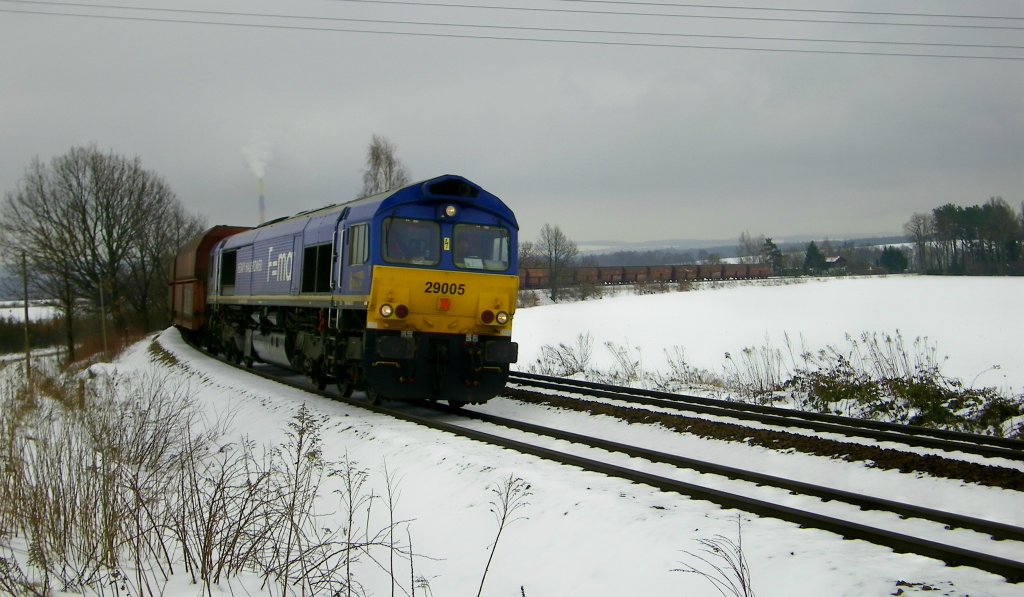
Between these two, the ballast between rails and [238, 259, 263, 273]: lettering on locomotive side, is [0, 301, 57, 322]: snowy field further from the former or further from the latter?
the ballast between rails

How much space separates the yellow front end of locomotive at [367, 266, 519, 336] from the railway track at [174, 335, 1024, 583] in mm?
1338

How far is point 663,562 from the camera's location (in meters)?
4.92

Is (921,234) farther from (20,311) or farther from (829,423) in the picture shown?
(20,311)

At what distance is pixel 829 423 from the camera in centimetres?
1030

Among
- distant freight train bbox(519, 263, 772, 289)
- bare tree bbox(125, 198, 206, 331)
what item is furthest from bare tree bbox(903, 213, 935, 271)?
bare tree bbox(125, 198, 206, 331)

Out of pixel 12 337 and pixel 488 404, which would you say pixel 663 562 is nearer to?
pixel 488 404

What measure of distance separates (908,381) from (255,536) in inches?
397

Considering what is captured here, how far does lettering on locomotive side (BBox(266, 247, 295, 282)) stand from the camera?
14.9 m

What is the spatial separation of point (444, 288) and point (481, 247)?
947 millimetres

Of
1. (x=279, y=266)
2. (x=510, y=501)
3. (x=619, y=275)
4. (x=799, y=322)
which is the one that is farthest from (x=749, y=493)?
(x=619, y=275)

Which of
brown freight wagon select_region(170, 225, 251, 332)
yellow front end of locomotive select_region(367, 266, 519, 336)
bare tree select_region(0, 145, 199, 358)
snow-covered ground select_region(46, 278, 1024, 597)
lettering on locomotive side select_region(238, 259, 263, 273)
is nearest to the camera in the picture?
snow-covered ground select_region(46, 278, 1024, 597)

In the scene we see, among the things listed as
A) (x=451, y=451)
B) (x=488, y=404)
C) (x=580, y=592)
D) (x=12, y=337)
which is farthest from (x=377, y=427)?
(x=12, y=337)

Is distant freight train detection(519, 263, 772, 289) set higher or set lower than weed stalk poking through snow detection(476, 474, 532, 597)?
higher

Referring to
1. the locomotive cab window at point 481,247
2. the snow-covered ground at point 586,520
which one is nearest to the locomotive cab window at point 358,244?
the locomotive cab window at point 481,247
